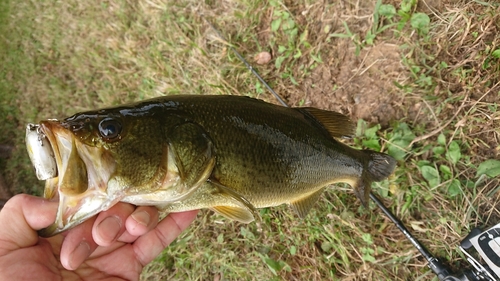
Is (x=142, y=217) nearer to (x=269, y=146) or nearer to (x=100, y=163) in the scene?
(x=100, y=163)

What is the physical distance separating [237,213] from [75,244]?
0.84 m

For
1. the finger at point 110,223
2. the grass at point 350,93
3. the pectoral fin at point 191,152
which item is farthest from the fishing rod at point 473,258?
the finger at point 110,223

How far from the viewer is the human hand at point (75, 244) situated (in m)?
1.82

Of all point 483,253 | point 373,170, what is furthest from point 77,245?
point 483,253

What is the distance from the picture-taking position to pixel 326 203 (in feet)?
10.3

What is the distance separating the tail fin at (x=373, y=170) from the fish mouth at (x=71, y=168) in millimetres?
1556

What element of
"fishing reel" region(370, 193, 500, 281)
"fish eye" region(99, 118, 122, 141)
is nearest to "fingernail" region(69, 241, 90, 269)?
"fish eye" region(99, 118, 122, 141)

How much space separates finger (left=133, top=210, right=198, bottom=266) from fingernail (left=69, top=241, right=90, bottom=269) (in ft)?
1.62

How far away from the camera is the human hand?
1.82 m

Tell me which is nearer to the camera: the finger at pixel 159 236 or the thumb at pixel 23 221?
the thumb at pixel 23 221


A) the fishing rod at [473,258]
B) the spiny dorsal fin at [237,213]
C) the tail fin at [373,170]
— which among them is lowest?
the fishing rod at [473,258]

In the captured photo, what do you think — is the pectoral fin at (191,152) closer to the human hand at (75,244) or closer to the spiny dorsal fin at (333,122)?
the human hand at (75,244)

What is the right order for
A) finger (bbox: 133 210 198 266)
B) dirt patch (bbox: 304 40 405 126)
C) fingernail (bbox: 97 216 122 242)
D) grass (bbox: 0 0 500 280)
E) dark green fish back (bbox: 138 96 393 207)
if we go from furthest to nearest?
dirt patch (bbox: 304 40 405 126), grass (bbox: 0 0 500 280), finger (bbox: 133 210 198 266), dark green fish back (bbox: 138 96 393 207), fingernail (bbox: 97 216 122 242)

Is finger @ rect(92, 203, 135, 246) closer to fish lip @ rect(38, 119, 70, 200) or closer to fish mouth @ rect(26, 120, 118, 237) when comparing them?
fish mouth @ rect(26, 120, 118, 237)
